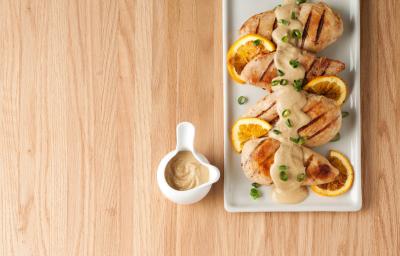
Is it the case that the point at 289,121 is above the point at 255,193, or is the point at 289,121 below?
above

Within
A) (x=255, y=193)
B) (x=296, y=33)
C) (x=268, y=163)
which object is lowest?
(x=255, y=193)

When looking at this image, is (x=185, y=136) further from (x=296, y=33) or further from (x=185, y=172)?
(x=296, y=33)

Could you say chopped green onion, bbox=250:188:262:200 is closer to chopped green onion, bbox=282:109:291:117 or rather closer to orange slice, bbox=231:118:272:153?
orange slice, bbox=231:118:272:153

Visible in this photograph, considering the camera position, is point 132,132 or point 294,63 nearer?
point 294,63

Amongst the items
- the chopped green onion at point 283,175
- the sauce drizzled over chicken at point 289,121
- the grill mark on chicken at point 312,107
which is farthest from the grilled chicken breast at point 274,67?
the chopped green onion at point 283,175

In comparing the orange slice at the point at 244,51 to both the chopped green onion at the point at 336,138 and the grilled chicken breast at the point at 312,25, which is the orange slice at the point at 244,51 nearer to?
the grilled chicken breast at the point at 312,25

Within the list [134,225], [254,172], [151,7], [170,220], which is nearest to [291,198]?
[254,172]

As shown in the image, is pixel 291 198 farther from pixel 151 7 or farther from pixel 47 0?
pixel 47 0

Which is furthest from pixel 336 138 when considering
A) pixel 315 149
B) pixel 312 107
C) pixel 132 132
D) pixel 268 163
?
pixel 132 132
